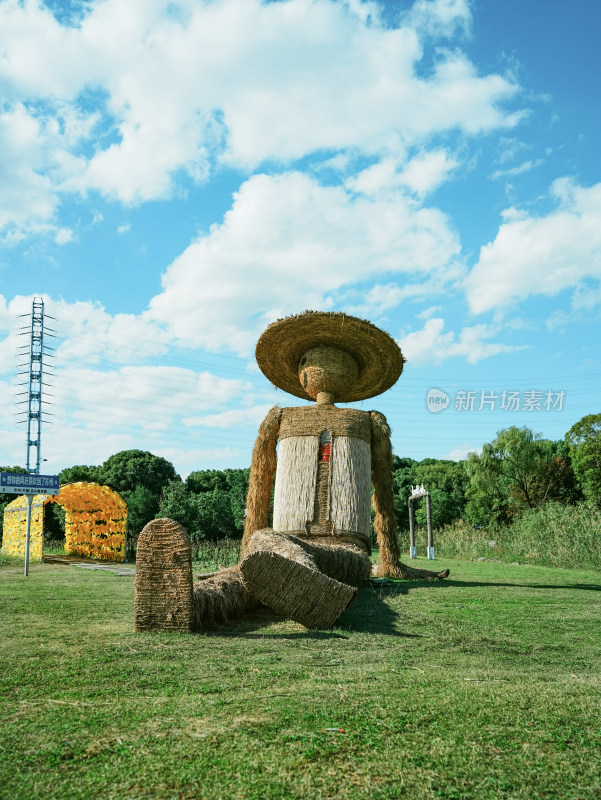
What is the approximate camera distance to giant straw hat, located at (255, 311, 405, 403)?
8.76 m

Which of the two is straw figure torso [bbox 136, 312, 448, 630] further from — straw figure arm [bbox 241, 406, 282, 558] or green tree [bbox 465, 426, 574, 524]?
green tree [bbox 465, 426, 574, 524]

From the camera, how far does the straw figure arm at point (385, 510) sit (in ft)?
27.5

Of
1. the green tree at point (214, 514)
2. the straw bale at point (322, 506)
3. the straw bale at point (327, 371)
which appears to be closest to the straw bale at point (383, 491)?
the straw bale at point (327, 371)

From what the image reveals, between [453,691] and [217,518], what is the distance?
77.2ft

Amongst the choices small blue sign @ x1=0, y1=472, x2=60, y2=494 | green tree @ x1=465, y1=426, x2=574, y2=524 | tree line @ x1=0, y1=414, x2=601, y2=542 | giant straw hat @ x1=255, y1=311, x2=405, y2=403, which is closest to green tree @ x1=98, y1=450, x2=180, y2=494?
tree line @ x1=0, y1=414, x2=601, y2=542

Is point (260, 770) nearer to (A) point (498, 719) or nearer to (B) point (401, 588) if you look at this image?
(A) point (498, 719)

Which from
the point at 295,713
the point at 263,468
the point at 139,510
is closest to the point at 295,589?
the point at 295,713

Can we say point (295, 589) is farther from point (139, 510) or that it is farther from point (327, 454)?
point (139, 510)

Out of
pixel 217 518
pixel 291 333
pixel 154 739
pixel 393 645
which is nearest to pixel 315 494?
pixel 291 333

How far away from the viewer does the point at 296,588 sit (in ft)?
15.5

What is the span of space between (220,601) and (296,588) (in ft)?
2.10

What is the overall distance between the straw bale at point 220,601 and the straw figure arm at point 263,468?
10.00 feet

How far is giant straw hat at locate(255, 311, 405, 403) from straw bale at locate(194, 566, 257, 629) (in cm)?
435

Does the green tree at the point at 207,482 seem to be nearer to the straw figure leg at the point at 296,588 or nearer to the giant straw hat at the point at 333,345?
the giant straw hat at the point at 333,345
